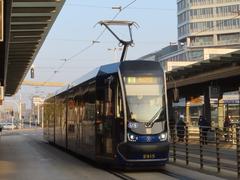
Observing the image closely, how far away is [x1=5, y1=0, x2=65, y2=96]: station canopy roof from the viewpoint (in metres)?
19.2

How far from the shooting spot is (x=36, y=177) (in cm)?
1577

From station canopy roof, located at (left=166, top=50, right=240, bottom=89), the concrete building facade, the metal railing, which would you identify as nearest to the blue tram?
the metal railing

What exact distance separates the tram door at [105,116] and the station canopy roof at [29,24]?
3.28 meters

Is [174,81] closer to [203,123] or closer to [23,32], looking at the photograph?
[203,123]

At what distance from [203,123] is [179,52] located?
10704 centimetres

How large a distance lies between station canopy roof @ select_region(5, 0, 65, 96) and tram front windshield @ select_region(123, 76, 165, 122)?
3930mm

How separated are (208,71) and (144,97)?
14432mm

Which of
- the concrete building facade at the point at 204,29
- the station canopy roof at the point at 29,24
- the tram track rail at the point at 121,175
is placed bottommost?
the tram track rail at the point at 121,175

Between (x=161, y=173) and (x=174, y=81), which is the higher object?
(x=174, y=81)

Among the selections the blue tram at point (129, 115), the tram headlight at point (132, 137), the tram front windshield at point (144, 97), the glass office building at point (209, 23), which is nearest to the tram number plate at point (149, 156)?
the blue tram at point (129, 115)

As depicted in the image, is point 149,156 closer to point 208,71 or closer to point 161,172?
point 161,172

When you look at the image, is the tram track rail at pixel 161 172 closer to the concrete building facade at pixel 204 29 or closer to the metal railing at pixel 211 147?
the metal railing at pixel 211 147

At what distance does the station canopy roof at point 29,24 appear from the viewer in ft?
62.8

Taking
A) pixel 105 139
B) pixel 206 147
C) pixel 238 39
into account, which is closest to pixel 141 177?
pixel 105 139
